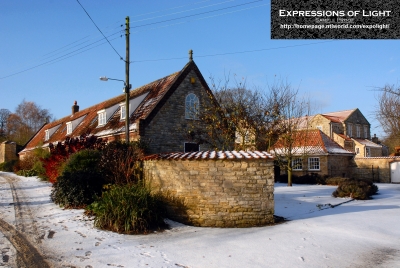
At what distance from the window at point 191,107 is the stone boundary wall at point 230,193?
34.4 ft

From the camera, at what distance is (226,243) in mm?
7664

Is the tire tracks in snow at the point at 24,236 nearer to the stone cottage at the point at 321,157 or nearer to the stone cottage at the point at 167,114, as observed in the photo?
the stone cottage at the point at 167,114

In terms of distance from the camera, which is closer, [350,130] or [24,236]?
[24,236]

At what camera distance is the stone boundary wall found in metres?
9.45

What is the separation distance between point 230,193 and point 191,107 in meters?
11.4

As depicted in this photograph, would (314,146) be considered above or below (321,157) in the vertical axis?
above

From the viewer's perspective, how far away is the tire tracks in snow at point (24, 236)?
20.6 ft

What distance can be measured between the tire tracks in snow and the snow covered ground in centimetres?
15

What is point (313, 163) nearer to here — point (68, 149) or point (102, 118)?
point (102, 118)

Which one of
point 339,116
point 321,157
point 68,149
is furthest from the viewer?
point 339,116

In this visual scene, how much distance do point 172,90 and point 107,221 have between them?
11.8 m

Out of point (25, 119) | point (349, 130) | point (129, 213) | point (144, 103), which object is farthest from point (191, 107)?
point (25, 119)

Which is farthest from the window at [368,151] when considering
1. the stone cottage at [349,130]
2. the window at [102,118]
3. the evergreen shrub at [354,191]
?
the window at [102,118]

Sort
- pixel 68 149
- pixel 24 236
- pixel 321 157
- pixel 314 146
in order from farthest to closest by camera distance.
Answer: pixel 314 146 < pixel 321 157 < pixel 68 149 < pixel 24 236
